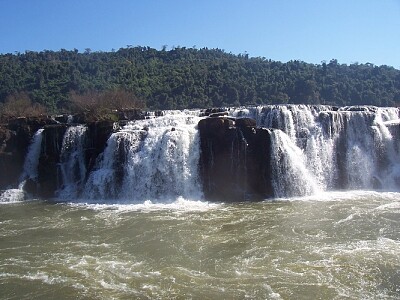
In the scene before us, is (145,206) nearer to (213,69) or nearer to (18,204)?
(18,204)

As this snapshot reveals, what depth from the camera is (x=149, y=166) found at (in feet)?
79.3

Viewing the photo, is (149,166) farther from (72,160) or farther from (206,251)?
(206,251)

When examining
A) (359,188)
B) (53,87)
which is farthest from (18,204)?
(53,87)

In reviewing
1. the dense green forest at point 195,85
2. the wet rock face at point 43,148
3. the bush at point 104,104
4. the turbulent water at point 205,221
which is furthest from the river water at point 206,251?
the dense green forest at point 195,85

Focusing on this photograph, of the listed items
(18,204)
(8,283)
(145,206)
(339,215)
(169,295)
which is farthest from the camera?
(18,204)

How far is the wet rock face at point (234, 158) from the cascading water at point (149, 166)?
680 millimetres

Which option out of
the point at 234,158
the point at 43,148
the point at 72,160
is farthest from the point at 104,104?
the point at 234,158

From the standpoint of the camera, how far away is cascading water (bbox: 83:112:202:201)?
77.5 ft

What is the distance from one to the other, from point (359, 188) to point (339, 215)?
7925 mm

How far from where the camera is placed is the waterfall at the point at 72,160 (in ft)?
84.9

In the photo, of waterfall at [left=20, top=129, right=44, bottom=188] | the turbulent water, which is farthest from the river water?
waterfall at [left=20, top=129, right=44, bottom=188]

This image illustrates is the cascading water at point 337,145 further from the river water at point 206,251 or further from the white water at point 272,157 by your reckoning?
the river water at point 206,251

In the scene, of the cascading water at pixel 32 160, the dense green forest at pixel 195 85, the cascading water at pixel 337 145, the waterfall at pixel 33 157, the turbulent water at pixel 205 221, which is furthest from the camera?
the dense green forest at pixel 195 85

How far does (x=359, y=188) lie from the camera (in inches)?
994
